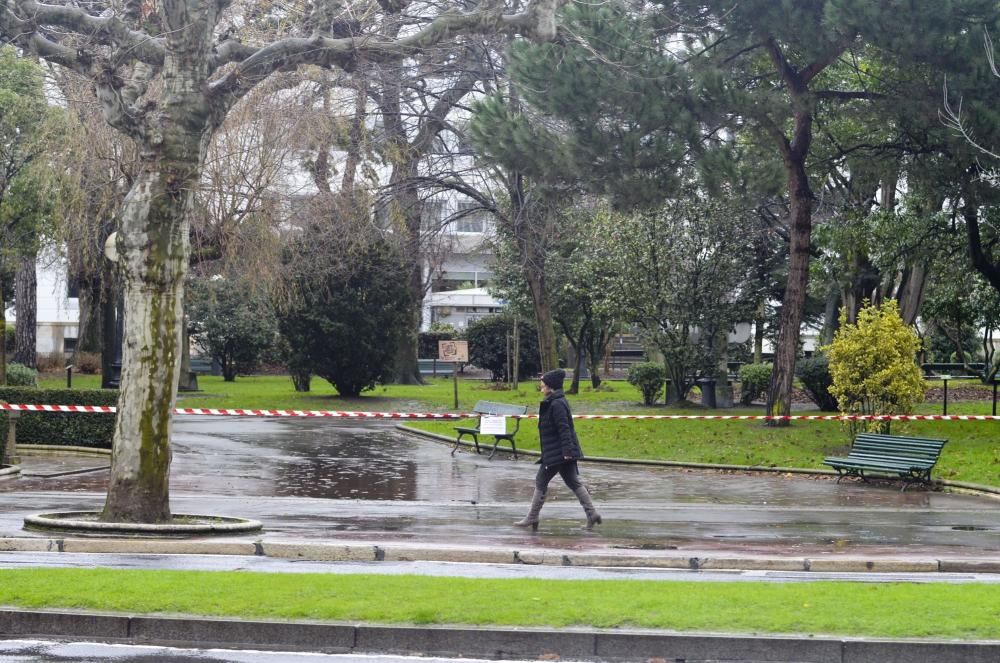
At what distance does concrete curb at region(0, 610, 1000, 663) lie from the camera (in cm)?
814

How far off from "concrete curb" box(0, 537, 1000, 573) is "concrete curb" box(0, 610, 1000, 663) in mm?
3563

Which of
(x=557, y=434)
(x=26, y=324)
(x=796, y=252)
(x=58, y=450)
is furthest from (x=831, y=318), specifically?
(x=557, y=434)

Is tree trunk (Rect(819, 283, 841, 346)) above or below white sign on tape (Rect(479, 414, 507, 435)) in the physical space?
above

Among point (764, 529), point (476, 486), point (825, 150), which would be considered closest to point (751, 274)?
point (825, 150)

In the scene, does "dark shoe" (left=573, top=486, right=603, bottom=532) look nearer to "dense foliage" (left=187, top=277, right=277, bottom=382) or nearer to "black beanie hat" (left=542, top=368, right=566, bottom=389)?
"black beanie hat" (left=542, top=368, right=566, bottom=389)

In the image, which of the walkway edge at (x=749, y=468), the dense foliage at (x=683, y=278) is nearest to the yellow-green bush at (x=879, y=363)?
the walkway edge at (x=749, y=468)

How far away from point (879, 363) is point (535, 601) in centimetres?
1449

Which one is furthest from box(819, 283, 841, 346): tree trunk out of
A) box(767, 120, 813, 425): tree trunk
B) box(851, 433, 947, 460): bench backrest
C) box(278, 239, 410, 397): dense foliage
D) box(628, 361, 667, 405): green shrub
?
box(851, 433, 947, 460): bench backrest

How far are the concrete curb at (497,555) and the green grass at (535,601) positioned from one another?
5.21ft

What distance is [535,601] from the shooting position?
9305 mm

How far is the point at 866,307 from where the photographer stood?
23.5m

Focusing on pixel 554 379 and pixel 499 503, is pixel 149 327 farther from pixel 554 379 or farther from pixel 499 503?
pixel 499 503

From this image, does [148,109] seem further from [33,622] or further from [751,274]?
[751,274]

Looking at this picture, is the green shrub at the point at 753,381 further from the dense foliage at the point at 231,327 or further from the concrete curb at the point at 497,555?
the concrete curb at the point at 497,555
